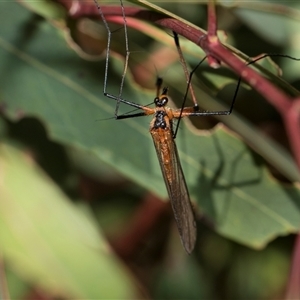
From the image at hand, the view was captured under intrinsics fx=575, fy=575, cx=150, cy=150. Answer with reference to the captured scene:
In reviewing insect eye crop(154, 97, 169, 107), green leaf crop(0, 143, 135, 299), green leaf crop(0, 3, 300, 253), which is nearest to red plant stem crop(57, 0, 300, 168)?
insect eye crop(154, 97, 169, 107)

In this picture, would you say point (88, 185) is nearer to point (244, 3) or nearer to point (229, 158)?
point (229, 158)

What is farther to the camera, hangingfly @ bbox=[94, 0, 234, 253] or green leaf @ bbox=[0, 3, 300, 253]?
green leaf @ bbox=[0, 3, 300, 253]

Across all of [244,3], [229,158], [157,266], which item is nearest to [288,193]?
[229,158]

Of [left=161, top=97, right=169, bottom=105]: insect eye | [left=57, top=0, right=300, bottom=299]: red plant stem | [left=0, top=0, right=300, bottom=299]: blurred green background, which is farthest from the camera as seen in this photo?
[left=0, top=0, right=300, bottom=299]: blurred green background

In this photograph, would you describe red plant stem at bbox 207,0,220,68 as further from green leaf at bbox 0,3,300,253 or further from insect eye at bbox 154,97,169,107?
green leaf at bbox 0,3,300,253

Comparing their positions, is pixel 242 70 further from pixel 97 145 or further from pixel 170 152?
pixel 97 145

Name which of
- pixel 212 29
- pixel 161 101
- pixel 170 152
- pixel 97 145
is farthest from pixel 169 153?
pixel 212 29
